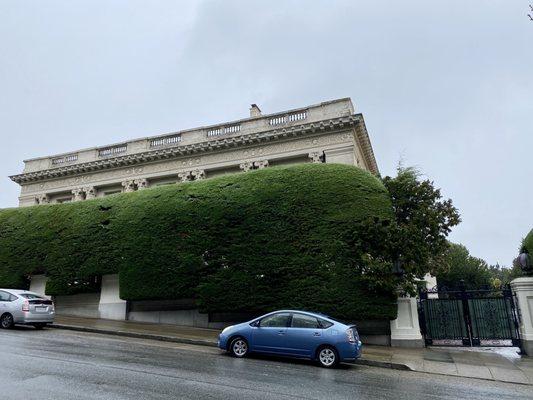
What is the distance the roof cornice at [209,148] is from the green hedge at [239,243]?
11.4 metres

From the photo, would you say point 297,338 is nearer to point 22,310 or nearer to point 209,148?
point 22,310

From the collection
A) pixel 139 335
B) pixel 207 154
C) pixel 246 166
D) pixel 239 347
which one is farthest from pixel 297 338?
pixel 207 154

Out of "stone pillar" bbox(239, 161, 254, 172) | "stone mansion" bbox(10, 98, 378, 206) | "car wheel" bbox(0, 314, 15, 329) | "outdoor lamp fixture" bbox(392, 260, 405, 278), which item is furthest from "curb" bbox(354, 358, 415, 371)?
"stone pillar" bbox(239, 161, 254, 172)

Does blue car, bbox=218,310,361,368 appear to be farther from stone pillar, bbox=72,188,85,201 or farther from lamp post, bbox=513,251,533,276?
stone pillar, bbox=72,188,85,201

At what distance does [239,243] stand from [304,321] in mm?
6378

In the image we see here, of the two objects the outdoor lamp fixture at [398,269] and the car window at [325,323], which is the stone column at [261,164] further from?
the car window at [325,323]

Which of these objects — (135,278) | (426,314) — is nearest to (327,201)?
(426,314)

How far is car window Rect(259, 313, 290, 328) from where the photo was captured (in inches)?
470

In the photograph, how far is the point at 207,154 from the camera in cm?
3288

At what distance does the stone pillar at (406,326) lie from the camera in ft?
49.3

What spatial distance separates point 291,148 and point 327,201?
541 inches

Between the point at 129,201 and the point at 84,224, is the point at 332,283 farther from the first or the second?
the point at 84,224

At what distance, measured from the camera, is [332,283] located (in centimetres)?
1573

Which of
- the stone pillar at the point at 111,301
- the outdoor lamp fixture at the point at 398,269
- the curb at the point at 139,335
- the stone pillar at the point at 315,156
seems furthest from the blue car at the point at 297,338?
the stone pillar at the point at 315,156
